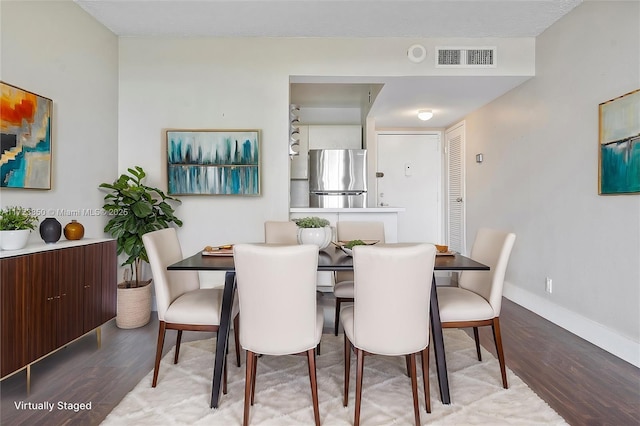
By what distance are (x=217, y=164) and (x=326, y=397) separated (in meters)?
2.41

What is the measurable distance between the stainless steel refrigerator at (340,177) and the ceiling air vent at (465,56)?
2130 millimetres

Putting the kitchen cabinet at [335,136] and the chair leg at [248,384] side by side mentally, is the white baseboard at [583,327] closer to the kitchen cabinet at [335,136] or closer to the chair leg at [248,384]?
the chair leg at [248,384]

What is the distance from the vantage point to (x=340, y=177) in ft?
18.5

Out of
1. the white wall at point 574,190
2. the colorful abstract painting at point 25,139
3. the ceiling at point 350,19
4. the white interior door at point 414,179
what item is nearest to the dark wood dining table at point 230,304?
the colorful abstract painting at point 25,139

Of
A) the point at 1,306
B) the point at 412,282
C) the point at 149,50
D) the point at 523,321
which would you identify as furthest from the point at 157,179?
the point at 523,321

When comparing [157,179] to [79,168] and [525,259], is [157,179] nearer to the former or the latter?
[79,168]

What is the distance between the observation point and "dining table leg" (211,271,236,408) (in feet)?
6.22

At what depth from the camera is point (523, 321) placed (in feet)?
10.9

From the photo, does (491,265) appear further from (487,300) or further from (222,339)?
(222,339)

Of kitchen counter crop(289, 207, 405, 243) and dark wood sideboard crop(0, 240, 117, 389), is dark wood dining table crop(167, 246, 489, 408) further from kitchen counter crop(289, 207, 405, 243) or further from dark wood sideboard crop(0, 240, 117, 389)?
kitchen counter crop(289, 207, 405, 243)

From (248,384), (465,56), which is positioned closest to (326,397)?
(248,384)

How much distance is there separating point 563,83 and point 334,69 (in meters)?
2.00

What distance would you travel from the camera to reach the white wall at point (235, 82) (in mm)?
3619

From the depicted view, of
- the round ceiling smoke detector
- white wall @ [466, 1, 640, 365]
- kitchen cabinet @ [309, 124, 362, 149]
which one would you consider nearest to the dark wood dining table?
white wall @ [466, 1, 640, 365]
